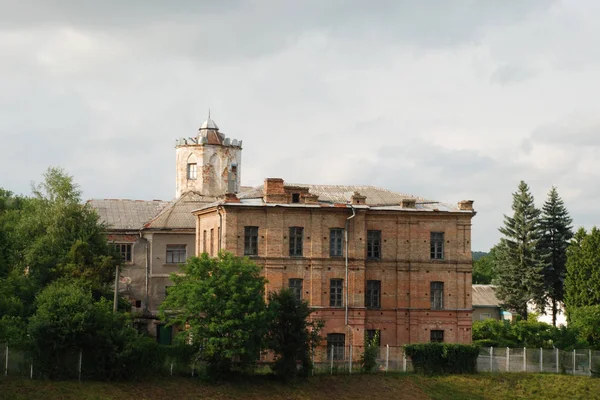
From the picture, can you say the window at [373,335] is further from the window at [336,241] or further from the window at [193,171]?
the window at [193,171]

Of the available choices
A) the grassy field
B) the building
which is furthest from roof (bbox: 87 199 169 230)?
the grassy field

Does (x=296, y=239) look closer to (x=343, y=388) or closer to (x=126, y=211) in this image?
(x=343, y=388)

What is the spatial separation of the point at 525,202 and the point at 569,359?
22.9 metres

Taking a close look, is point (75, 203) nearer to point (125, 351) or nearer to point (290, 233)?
point (290, 233)

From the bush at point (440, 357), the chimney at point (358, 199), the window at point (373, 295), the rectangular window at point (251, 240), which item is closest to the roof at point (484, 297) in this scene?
the window at point (373, 295)

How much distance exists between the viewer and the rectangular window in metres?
56.2

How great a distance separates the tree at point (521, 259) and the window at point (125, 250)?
2735 cm

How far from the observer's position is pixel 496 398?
2030 inches

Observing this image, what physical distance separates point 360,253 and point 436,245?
15.5ft

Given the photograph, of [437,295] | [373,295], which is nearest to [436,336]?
[437,295]

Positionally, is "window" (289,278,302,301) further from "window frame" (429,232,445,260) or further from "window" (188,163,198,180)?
"window" (188,163,198,180)

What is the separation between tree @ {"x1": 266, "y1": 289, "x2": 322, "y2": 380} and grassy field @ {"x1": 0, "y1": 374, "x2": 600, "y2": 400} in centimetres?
76

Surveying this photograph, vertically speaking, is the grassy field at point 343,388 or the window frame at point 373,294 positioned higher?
the window frame at point 373,294

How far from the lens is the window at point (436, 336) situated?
58312 millimetres
